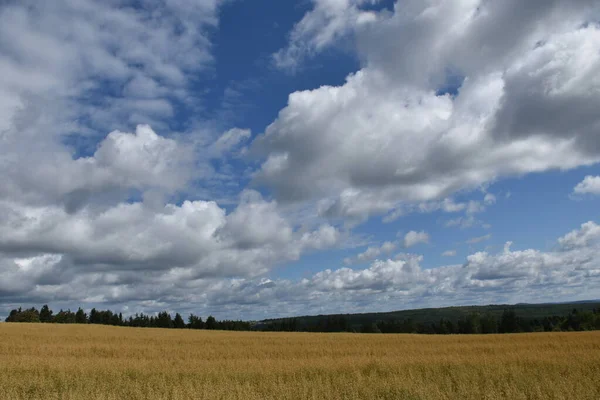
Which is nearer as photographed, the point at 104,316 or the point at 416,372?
the point at 416,372

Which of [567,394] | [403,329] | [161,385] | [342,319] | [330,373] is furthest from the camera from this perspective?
[342,319]

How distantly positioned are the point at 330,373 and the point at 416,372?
141 inches

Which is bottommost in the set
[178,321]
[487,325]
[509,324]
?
[487,325]

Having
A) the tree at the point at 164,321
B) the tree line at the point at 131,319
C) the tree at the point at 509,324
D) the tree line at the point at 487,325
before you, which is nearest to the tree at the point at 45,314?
the tree line at the point at 131,319

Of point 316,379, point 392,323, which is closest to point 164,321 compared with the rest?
point 392,323

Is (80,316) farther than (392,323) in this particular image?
Yes

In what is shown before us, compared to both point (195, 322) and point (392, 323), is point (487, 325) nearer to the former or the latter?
point (392, 323)

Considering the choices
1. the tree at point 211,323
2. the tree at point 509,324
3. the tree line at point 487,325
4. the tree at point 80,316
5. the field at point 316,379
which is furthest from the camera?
the tree at point 80,316

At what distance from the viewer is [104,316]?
140 m

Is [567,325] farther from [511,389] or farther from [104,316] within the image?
[104,316]

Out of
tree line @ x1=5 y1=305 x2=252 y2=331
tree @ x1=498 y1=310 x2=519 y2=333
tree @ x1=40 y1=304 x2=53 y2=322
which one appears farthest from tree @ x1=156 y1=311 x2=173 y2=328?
tree @ x1=498 y1=310 x2=519 y2=333

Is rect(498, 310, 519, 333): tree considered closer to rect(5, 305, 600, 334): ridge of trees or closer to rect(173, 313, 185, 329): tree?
rect(5, 305, 600, 334): ridge of trees

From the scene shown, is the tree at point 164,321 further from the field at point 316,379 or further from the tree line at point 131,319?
the field at point 316,379

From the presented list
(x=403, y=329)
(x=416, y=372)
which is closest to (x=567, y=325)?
(x=403, y=329)
